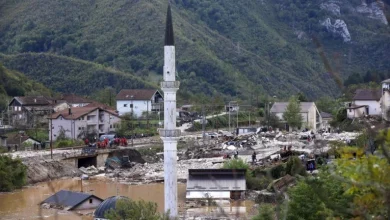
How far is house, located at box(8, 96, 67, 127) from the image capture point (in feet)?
196

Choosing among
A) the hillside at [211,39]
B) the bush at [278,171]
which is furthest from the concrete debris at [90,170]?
the hillside at [211,39]

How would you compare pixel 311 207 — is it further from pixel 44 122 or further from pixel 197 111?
pixel 197 111

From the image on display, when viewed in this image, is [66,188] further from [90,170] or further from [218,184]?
[218,184]

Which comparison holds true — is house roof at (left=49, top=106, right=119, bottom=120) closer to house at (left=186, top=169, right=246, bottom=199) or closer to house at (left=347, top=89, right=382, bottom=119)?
house at (left=347, top=89, right=382, bottom=119)

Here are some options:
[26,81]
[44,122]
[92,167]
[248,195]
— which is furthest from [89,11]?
[248,195]

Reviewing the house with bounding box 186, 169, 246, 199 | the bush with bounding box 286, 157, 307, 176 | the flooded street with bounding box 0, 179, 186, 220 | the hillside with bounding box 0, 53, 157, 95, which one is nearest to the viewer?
the flooded street with bounding box 0, 179, 186, 220

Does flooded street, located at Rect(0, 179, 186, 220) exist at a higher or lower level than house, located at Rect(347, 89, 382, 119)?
lower

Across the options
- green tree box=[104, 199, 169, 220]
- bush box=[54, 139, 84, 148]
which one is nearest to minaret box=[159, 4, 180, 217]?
green tree box=[104, 199, 169, 220]

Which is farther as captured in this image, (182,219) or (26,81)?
(26,81)

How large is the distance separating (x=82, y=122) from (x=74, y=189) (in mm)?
18795

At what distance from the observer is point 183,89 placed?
8944 centimetres

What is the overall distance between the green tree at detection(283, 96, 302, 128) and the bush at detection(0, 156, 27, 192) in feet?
82.3

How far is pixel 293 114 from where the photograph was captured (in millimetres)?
59438

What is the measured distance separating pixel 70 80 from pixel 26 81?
15.3m
